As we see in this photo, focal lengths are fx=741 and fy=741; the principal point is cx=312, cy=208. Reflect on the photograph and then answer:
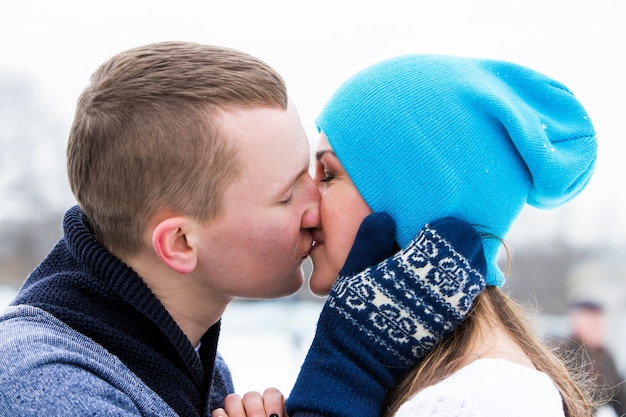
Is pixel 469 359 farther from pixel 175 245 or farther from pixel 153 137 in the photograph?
pixel 153 137

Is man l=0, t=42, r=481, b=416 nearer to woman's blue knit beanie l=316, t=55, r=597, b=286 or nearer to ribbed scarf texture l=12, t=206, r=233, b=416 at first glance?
ribbed scarf texture l=12, t=206, r=233, b=416

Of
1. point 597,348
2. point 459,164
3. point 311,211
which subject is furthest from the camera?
point 597,348

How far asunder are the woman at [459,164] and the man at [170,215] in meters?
0.11

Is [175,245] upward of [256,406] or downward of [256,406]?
upward

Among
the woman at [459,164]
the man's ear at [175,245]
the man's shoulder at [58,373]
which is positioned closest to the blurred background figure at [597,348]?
the woman at [459,164]

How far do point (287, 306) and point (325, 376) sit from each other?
28.3ft

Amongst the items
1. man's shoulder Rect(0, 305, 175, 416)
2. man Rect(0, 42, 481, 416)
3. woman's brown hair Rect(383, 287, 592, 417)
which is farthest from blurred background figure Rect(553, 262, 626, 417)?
man's shoulder Rect(0, 305, 175, 416)

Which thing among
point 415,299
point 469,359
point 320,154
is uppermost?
point 320,154

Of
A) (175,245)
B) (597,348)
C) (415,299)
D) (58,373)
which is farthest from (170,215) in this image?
(597,348)

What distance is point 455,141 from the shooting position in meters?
1.60

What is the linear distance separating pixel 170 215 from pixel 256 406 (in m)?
0.46

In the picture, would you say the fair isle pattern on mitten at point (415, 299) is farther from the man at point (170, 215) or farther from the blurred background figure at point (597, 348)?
the blurred background figure at point (597, 348)

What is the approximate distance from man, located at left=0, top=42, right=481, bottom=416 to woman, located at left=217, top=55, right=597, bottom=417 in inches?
4.2

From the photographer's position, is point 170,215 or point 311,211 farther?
point 311,211
